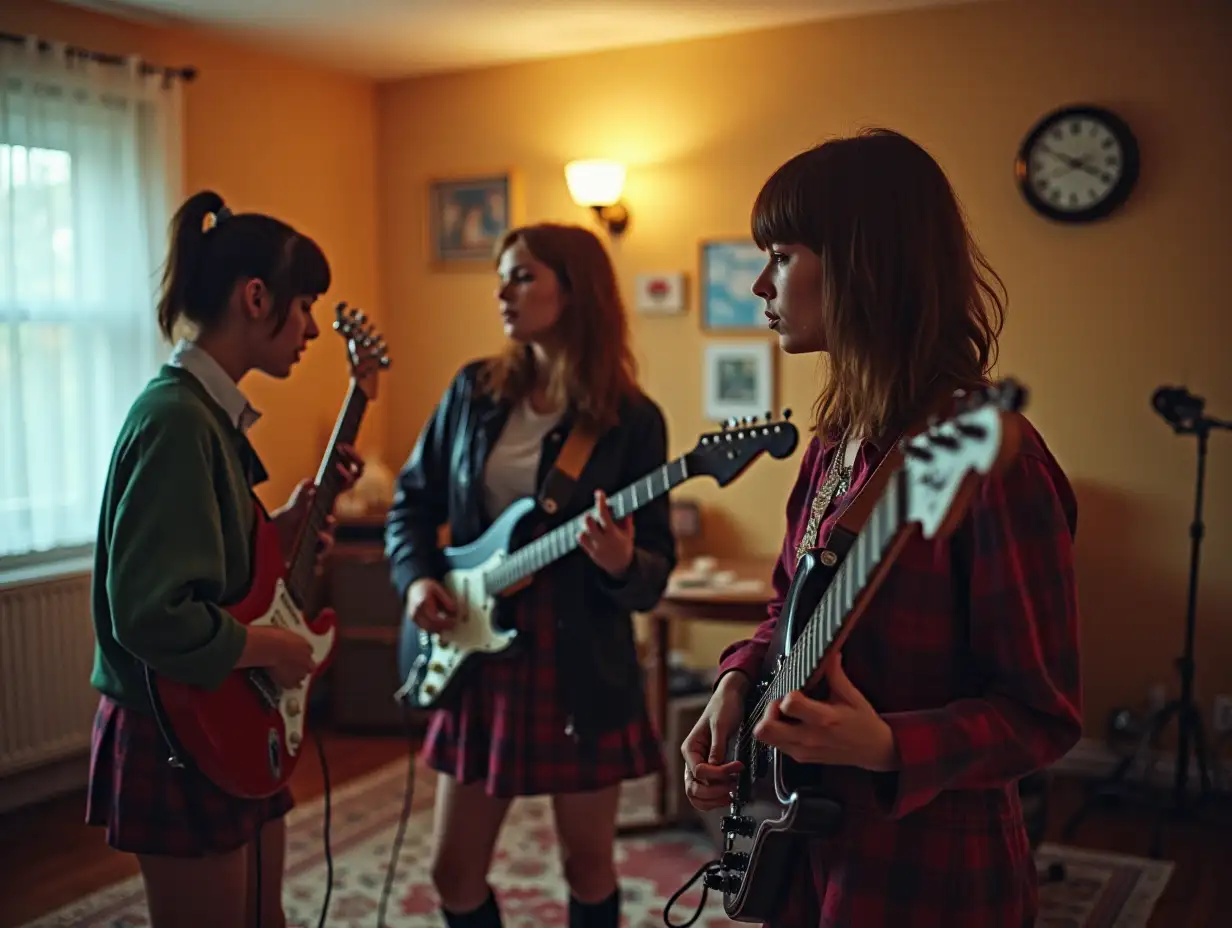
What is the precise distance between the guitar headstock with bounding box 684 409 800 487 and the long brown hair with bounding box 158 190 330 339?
2.23ft

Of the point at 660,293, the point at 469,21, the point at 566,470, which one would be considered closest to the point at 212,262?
the point at 566,470

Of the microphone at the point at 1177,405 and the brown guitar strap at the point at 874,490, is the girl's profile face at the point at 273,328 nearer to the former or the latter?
the brown guitar strap at the point at 874,490

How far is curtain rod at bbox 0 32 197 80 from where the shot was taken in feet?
10.8

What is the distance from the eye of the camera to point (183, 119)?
12.6 feet

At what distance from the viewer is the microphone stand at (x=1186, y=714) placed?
3188 millimetres

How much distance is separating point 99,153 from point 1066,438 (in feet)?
10.3

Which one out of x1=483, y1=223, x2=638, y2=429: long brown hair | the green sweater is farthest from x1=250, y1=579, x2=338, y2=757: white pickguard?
x1=483, y1=223, x2=638, y2=429: long brown hair

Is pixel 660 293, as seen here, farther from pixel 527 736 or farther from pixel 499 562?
pixel 527 736

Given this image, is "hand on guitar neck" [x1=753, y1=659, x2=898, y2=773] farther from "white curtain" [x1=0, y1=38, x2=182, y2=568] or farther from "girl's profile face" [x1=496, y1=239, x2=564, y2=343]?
"white curtain" [x1=0, y1=38, x2=182, y2=568]

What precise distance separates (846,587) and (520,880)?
224cm

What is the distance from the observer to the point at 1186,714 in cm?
326

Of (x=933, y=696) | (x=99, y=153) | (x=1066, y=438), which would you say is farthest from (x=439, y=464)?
(x=1066, y=438)

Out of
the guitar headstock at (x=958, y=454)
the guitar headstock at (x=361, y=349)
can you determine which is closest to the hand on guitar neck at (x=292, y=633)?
the guitar headstock at (x=361, y=349)

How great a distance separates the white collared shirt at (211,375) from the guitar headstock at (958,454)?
110cm
